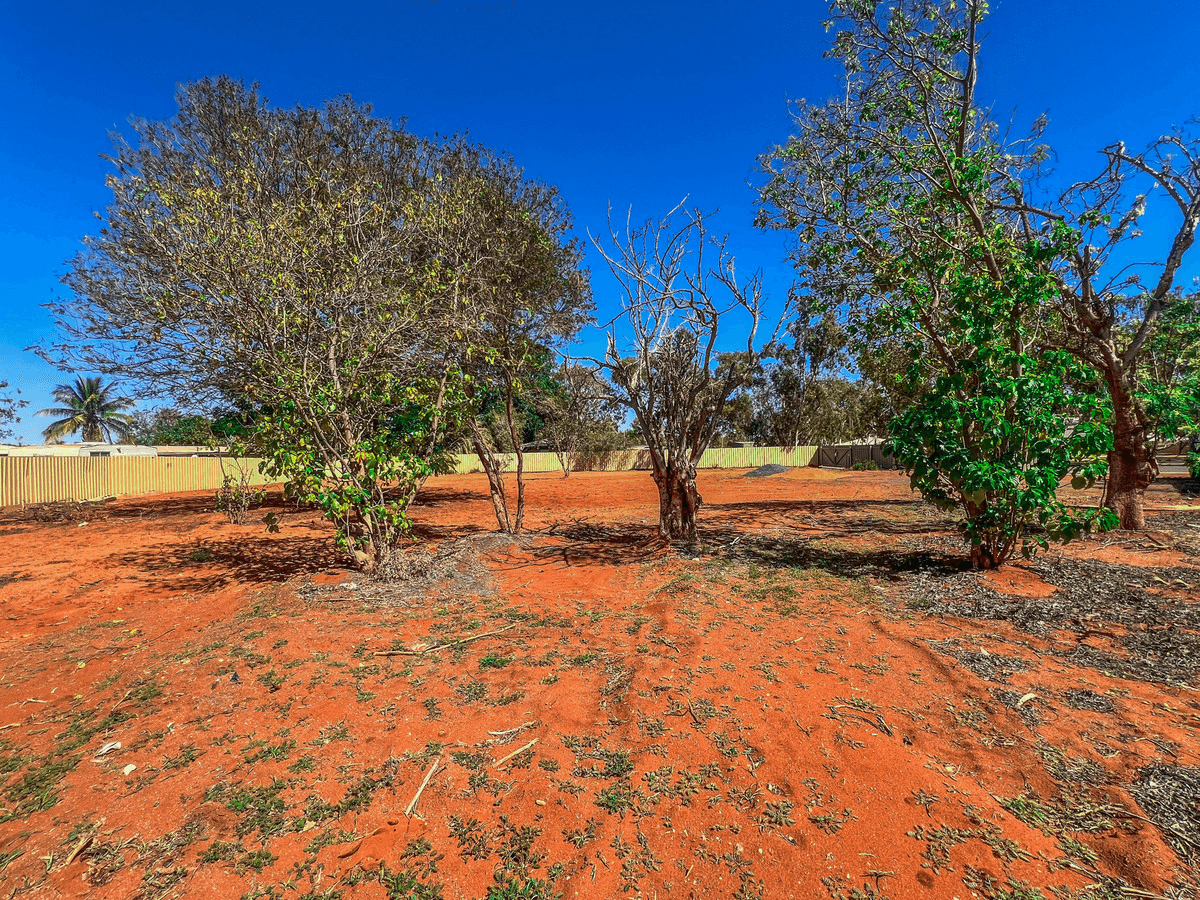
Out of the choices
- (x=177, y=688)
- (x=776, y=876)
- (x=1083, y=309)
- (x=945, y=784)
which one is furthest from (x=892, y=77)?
(x=177, y=688)

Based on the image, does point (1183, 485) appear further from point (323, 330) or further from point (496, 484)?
point (323, 330)

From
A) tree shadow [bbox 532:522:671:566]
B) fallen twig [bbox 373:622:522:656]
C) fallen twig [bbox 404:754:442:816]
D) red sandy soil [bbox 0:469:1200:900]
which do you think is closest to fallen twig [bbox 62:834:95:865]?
red sandy soil [bbox 0:469:1200:900]

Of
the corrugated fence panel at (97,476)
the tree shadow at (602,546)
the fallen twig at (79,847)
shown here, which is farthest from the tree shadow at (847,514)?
the corrugated fence panel at (97,476)

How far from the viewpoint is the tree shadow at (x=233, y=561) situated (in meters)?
6.52

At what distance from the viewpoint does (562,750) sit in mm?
2738

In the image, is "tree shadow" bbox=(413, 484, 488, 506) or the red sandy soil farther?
"tree shadow" bbox=(413, 484, 488, 506)

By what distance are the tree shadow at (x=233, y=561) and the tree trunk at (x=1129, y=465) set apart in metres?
10.9

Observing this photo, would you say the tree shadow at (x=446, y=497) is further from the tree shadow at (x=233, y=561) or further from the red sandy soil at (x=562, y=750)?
the red sandy soil at (x=562, y=750)

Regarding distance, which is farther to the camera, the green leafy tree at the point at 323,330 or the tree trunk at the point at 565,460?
the tree trunk at the point at 565,460

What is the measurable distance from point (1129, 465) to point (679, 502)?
662cm

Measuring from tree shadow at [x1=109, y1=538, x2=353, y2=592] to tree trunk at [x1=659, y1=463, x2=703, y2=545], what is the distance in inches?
172

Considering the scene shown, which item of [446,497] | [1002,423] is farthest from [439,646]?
[446,497]

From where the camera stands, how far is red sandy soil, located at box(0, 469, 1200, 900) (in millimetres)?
2012

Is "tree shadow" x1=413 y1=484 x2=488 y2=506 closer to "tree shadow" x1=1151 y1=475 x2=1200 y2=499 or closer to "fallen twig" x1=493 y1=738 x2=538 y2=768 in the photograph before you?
"fallen twig" x1=493 y1=738 x2=538 y2=768
